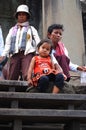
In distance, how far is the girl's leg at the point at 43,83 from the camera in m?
5.47

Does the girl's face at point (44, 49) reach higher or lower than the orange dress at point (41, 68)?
higher

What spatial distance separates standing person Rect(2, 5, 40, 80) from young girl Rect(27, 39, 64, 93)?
0.42 meters

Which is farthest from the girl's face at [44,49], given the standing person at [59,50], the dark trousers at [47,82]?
the dark trousers at [47,82]

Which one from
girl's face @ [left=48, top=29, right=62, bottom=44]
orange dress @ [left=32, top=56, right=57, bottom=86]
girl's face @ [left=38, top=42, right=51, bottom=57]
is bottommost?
orange dress @ [left=32, top=56, right=57, bottom=86]

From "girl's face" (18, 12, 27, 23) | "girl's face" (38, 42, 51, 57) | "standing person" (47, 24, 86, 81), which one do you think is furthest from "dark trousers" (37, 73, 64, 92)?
"girl's face" (18, 12, 27, 23)

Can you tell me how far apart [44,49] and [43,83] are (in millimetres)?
623

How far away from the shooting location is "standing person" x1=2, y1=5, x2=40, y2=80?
21.1 ft

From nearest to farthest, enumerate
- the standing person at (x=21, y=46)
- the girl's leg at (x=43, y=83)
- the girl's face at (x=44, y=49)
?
the girl's leg at (x=43, y=83)
the girl's face at (x=44, y=49)
the standing person at (x=21, y=46)

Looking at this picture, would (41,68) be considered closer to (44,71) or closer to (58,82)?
(44,71)

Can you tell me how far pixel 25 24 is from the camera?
21.8 ft

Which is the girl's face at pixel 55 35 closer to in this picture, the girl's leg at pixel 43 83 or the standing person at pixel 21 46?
the standing person at pixel 21 46

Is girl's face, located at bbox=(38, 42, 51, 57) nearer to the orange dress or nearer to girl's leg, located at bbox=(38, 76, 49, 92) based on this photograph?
the orange dress

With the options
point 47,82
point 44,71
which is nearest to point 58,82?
point 47,82

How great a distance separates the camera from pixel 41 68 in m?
5.76
